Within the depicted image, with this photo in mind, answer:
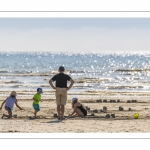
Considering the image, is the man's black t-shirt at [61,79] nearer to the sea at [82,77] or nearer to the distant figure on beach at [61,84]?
the distant figure on beach at [61,84]

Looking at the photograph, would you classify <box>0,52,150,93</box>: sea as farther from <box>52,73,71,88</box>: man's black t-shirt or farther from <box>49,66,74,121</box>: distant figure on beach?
<box>52,73,71,88</box>: man's black t-shirt

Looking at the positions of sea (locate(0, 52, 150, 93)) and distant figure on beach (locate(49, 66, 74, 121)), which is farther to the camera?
sea (locate(0, 52, 150, 93))

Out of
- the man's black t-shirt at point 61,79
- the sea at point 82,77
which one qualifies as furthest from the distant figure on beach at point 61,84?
the sea at point 82,77

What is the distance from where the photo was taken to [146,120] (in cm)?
1641

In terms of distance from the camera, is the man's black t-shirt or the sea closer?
the man's black t-shirt

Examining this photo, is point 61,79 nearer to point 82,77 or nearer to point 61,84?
point 61,84

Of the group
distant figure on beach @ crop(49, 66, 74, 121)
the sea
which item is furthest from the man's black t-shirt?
the sea

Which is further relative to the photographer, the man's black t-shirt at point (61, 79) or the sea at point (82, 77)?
the sea at point (82, 77)
